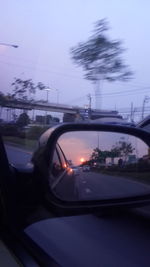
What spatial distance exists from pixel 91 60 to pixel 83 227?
341cm

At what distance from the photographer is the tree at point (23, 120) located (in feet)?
9.87

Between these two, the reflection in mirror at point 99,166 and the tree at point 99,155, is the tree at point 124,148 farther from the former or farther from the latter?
the tree at point 99,155

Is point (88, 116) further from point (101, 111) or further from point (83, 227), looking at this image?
point (83, 227)

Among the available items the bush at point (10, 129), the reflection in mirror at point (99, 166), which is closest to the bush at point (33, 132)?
the bush at point (10, 129)

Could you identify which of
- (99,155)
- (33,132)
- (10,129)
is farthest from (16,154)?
(99,155)

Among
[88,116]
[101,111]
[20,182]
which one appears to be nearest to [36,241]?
[20,182]

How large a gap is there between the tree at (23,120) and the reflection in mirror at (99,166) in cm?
87

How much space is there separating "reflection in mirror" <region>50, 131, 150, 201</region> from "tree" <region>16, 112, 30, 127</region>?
0.87m

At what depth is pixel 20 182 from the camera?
1901 mm

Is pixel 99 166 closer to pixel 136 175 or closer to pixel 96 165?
→ pixel 96 165

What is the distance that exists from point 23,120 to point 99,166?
1129 mm

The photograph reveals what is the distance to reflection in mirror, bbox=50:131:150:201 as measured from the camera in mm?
1922

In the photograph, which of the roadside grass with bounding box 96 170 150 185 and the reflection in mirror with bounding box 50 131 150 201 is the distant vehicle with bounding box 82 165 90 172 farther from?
the roadside grass with bounding box 96 170 150 185

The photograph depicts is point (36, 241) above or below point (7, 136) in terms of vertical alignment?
below
